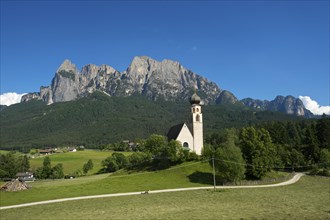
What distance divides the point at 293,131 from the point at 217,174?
82889 millimetres

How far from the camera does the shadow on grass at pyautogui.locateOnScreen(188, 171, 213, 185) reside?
6391cm

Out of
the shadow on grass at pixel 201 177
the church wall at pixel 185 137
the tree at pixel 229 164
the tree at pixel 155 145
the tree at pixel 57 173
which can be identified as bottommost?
the tree at pixel 57 173

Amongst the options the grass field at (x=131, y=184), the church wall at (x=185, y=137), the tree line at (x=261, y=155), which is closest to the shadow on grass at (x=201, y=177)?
the grass field at (x=131, y=184)

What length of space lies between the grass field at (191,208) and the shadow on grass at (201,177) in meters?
13.8

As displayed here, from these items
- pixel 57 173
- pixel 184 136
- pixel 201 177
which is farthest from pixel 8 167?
pixel 201 177

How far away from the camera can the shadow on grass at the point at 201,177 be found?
210ft

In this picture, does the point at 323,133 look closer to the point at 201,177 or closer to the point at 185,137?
the point at 185,137

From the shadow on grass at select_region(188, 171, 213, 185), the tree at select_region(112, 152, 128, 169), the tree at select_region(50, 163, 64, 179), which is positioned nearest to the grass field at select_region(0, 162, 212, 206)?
the shadow on grass at select_region(188, 171, 213, 185)

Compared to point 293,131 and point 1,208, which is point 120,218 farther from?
point 293,131

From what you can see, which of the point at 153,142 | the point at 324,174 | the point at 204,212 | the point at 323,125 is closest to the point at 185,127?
the point at 153,142

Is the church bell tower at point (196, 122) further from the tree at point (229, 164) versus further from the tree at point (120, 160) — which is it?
the tree at point (120, 160)

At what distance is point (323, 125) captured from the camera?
9625 centimetres

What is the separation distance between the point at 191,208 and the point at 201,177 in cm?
3086

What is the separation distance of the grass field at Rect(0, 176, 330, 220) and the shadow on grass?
13.8 metres
